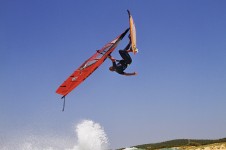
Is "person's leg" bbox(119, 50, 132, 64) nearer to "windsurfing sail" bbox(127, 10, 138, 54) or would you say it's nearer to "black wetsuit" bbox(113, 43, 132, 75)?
"black wetsuit" bbox(113, 43, 132, 75)

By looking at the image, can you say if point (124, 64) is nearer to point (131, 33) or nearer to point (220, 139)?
point (131, 33)

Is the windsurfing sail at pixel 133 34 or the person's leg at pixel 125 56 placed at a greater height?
the windsurfing sail at pixel 133 34

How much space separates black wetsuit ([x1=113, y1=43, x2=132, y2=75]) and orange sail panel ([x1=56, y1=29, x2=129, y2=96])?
62cm

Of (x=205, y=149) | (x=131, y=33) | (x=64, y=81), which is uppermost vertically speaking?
(x=131, y=33)

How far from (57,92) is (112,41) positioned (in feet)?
13.7

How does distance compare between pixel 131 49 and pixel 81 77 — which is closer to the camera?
pixel 131 49

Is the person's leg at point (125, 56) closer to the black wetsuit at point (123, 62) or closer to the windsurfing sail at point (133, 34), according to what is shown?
the black wetsuit at point (123, 62)

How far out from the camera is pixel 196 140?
52812 millimetres

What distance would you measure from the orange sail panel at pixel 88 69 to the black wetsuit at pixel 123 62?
622 mm

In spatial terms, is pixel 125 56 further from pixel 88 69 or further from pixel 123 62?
pixel 88 69

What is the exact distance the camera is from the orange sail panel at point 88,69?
680 inches

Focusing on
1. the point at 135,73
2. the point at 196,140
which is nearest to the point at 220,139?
the point at 196,140

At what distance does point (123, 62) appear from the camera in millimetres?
17469

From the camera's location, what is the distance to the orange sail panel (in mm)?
17266
